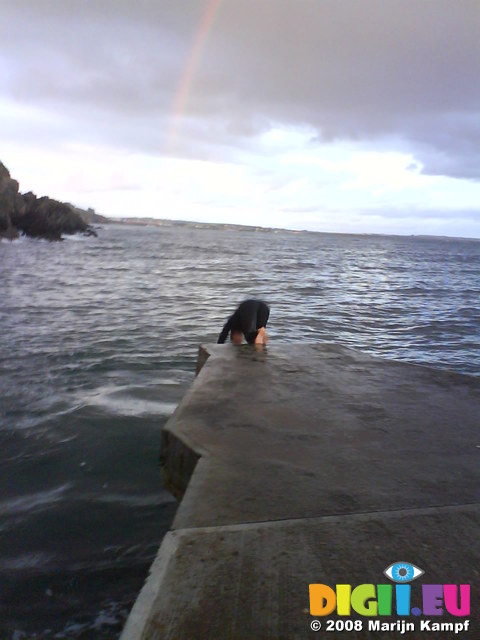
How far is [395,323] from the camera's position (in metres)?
14.5

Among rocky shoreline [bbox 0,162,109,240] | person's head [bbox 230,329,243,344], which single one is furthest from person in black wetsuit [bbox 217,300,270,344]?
rocky shoreline [bbox 0,162,109,240]

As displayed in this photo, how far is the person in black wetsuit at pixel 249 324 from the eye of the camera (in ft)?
22.6

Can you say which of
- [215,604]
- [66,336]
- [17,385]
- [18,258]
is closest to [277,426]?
[215,604]

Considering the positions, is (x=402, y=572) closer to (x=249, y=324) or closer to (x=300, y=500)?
(x=300, y=500)

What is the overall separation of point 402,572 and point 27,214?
2288 inches

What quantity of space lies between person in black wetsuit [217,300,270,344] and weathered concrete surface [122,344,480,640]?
2267 mm

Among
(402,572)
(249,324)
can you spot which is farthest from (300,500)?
(249,324)

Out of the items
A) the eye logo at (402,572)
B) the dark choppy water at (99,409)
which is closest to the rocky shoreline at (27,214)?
the dark choppy water at (99,409)

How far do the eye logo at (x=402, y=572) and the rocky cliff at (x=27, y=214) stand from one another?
49544 mm

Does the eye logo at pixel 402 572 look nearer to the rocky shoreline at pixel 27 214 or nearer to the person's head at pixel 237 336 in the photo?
the person's head at pixel 237 336

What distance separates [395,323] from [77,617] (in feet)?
43.2

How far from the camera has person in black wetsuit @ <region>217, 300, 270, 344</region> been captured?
6.89m

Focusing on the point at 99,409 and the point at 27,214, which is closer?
the point at 99,409

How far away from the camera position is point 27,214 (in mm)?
53031
